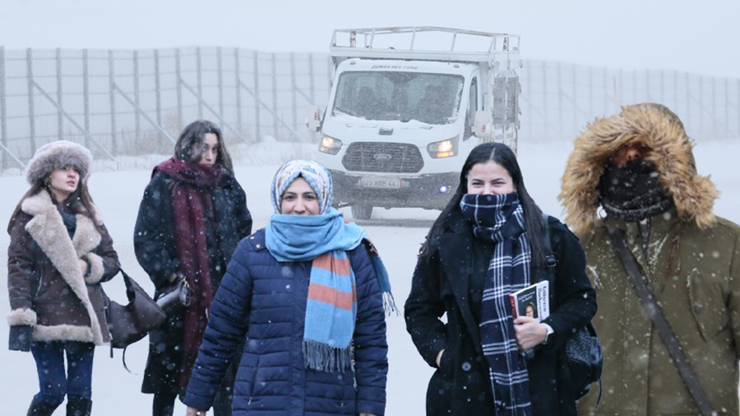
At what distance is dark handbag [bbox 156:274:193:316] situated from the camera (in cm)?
584

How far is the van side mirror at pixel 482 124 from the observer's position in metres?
17.0

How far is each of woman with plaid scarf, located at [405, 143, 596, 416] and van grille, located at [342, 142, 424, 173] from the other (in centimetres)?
1283

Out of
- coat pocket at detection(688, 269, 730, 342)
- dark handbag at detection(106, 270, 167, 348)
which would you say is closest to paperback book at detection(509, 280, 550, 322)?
coat pocket at detection(688, 269, 730, 342)

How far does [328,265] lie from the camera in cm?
413

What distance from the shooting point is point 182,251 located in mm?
5910

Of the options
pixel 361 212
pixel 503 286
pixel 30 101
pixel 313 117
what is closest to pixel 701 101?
pixel 30 101

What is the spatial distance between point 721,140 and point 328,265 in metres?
46.1

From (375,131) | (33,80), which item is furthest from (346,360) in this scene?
(33,80)

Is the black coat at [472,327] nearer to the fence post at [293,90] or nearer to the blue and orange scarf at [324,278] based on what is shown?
the blue and orange scarf at [324,278]

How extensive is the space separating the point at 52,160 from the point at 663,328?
3.06 m

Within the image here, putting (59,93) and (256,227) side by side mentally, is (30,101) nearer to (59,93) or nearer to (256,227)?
(59,93)

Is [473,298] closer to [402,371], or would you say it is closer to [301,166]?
[301,166]

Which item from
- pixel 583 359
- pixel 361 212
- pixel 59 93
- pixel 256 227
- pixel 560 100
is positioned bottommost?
pixel 583 359

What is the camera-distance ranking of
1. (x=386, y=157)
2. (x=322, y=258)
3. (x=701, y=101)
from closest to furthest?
1. (x=322, y=258)
2. (x=386, y=157)
3. (x=701, y=101)
